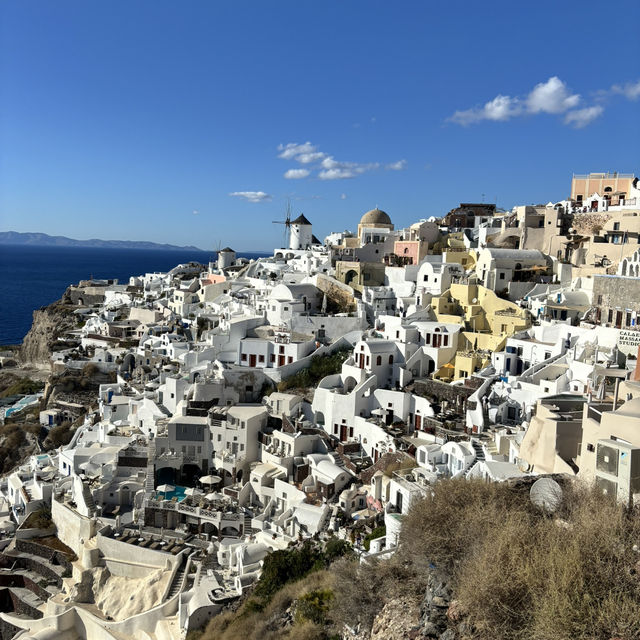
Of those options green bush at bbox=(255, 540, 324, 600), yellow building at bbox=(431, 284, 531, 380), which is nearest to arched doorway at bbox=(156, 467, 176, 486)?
green bush at bbox=(255, 540, 324, 600)

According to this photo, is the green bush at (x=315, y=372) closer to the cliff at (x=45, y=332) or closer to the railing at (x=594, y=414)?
the railing at (x=594, y=414)

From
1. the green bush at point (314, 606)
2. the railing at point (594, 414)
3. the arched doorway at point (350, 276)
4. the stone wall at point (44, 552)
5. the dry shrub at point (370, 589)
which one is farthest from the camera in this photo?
the arched doorway at point (350, 276)

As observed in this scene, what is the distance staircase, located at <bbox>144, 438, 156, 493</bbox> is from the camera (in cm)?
2416

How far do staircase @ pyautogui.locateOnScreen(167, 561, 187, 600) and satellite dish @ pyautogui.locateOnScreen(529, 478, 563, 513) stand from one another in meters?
12.4

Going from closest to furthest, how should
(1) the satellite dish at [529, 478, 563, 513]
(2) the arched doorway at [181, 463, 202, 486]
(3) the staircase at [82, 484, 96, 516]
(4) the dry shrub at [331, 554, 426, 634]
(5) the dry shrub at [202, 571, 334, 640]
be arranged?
(4) the dry shrub at [331, 554, 426, 634]
(1) the satellite dish at [529, 478, 563, 513]
(5) the dry shrub at [202, 571, 334, 640]
(3) the staircase at [82, 484, 96, 516]
(2) the arched doorway at [181, 463, 202, 486]

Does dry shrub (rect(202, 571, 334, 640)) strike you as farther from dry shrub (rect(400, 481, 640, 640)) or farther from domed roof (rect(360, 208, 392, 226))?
domed roof (rect(360, 208, 392, 226))

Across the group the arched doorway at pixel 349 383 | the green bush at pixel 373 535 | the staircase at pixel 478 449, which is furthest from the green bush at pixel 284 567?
the arched doorway at pixel 349 383

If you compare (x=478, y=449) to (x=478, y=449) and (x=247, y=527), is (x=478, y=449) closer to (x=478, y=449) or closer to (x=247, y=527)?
(x=478, y=449)

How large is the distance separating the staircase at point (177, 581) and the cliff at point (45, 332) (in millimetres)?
33175

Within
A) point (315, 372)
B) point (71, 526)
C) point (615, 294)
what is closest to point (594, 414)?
point (615, 294)

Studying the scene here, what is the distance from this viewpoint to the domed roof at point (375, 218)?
48.3 meters

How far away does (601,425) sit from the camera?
43.7 ft

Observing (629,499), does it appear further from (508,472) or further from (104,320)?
(104,320)

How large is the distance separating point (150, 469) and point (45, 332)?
34600 mm
